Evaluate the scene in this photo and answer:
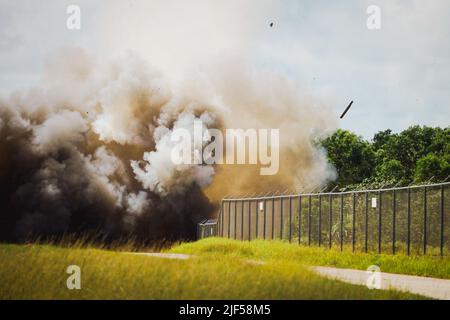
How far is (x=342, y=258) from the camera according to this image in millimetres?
25938

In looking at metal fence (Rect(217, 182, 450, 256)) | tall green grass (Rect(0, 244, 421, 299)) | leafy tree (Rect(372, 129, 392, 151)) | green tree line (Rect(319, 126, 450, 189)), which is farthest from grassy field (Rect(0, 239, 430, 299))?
leafy tree (Rect(372, 129, 392, 151))

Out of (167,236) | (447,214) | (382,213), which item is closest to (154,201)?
(167,236)

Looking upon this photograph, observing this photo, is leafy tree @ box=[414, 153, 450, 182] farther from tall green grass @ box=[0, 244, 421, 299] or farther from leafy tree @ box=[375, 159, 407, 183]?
tall green grass @ box=[0, 244, 421, 299]

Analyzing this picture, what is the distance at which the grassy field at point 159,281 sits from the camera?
1283 cm

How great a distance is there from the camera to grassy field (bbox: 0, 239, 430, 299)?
42.1 ft

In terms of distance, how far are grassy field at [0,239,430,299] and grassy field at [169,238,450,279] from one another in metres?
5.79

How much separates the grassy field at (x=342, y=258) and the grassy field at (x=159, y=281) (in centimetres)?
579

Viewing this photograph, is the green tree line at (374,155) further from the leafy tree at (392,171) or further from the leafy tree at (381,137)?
the leafy tree at (381,137)

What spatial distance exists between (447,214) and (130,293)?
14.1 m

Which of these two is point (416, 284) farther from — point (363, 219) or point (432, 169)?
point (432, 169)

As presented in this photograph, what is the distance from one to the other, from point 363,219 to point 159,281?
17.9 m

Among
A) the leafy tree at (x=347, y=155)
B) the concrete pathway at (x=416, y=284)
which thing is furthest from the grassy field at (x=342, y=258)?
the leafy tree at (x=347, y=155)

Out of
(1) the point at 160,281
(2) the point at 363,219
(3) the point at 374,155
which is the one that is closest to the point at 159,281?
(1) the point at 160,281
